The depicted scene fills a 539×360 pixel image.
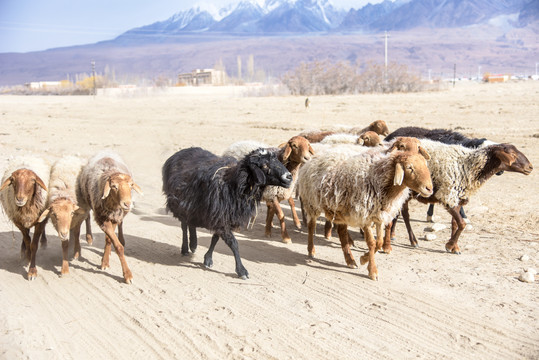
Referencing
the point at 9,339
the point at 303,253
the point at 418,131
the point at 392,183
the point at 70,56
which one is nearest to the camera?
the point at 9,339

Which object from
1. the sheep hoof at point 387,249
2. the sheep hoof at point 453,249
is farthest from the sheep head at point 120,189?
the sheep hoof at point 453,249

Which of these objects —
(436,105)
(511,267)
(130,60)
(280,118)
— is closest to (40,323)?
(511,267)

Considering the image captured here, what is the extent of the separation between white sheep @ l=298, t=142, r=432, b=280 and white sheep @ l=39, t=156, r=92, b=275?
11.2 feet

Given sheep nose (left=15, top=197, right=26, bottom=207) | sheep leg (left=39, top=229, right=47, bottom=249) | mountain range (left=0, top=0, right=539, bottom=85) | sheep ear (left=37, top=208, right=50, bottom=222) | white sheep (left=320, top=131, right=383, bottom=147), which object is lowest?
sheep leg (left=39, top=229, right=47, bottom=249)

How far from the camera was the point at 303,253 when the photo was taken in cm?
833

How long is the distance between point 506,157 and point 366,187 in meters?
2.51

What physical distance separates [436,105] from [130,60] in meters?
160

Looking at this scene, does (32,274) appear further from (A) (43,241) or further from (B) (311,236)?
(B) (311,236)

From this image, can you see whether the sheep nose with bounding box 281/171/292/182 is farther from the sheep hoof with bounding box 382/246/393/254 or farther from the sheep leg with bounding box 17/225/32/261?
the sheep leg with bounding box 17/225/32/261

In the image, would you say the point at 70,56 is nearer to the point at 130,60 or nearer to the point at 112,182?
the point at 130,60

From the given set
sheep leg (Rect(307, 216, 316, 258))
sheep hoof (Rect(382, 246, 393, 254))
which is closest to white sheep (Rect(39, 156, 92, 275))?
sheep leg (Rect(307, 216, 316, 258))

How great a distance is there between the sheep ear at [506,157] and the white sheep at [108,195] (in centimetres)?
538

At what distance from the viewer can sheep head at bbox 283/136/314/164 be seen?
859 centimetres

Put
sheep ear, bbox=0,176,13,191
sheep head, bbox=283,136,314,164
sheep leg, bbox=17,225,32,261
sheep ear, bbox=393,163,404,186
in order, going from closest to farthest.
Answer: sheep ear, bbox=393,163,404,186 → sheep ear, bbox=0,176,13,191 → sheep leg, bbox=17,225,32,261 → sheep head, bbox=283,136,314,164
